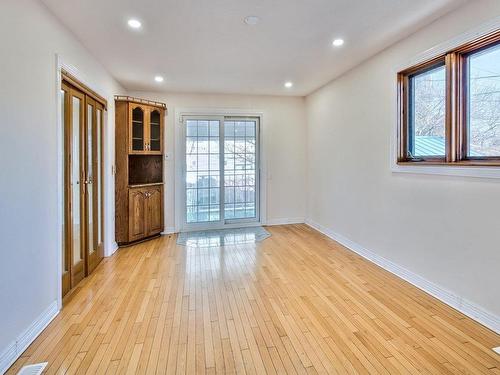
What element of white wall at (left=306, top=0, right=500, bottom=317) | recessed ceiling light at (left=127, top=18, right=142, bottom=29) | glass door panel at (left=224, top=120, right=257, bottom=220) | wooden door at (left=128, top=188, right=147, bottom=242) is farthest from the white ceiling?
wooden door at (left=128, top=188, right=147, bottom=242)

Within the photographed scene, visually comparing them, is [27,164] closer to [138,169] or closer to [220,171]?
[138,169]

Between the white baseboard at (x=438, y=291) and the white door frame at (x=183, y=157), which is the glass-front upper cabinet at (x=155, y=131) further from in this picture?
the white baseboard at (x=438, y=291)

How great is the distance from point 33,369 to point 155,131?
157 inches

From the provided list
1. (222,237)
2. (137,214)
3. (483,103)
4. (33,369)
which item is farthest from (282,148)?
(33,369)

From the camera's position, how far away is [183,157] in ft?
18.1

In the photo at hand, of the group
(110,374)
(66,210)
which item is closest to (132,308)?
(110,374)

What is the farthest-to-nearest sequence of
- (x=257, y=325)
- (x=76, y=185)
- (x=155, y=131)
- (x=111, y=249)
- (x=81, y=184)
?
(x=155, y=131) < (x=111, y=249) < (x=81, y=184) < (x=76, y=185) < (x=257, y=325)

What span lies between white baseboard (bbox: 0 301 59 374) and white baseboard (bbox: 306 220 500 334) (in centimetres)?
336

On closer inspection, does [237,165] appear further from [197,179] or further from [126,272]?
[126,272]

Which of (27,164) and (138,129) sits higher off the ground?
(138,129)

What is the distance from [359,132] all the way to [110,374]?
3.81 metres

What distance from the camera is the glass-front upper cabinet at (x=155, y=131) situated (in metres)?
5.09

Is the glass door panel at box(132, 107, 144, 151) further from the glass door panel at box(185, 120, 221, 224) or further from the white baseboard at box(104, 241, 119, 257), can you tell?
the white baseboard at box(104, 241, 119, 257)

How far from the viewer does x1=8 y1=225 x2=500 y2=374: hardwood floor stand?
6.33 feet
